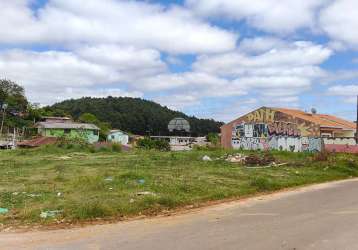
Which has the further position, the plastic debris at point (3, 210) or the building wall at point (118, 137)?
the building wall at point (118, 137)

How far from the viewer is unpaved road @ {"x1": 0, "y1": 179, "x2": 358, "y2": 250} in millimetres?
8086

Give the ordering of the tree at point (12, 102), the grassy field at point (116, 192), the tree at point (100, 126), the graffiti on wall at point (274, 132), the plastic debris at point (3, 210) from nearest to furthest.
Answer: the grassy field at point (116, 192), the plastic debris at point (3, 210), the graffiti on wall at point (274, 132), the tree at point (12, 102), the tree at point (100, 126)

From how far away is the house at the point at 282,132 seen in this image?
49281 mm

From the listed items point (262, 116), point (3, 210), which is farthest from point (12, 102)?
point (3, 210)

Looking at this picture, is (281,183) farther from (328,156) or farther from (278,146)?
(278,146)

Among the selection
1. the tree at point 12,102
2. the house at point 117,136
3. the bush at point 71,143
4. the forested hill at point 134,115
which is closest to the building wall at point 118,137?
the house at point 117,136

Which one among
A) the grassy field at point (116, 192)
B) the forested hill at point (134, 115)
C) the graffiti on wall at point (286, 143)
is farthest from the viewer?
the forested hill at point (134, 115)

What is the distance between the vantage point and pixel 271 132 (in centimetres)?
5691

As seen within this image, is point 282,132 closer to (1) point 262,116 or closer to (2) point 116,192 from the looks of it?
(1) point 262,116

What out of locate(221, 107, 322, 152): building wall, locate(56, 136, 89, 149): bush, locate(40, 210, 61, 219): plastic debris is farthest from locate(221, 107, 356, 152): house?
locate(40, 210, 61, 219): plastic debris

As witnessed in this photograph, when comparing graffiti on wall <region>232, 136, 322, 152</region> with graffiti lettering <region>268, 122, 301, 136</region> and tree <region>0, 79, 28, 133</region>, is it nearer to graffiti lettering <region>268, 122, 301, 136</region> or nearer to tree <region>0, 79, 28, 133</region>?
graffiti lettering <region>268, 122, 301, 136</region>

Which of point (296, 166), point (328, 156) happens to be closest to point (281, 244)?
point (296, 166)

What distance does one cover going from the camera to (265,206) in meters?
13.0

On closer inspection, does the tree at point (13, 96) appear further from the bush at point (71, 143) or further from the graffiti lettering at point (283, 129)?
the graffiti lettering at point (283, 129)
